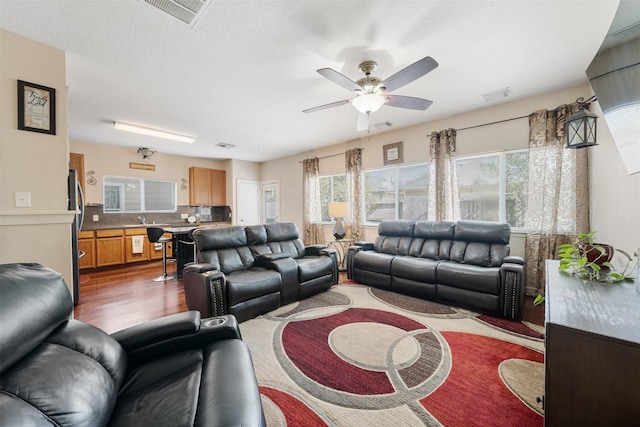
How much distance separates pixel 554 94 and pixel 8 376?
513 cm

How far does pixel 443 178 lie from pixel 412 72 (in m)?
2.50

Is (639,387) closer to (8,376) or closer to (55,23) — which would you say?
(8,376)

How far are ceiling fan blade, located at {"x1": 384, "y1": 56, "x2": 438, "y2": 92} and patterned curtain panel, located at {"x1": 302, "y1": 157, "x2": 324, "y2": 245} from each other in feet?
12.8

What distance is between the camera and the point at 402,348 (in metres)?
2.20

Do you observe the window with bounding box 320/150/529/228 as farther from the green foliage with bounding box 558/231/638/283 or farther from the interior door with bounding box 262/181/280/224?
the interior door with bounding box 262/181/280/224

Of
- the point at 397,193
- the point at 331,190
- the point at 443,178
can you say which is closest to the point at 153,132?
the point at 331,190

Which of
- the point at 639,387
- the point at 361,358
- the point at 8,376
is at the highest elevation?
the point at 8,376

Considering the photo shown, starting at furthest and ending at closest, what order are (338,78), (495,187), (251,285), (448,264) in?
(495,187)
(448,264)
(251,285)
(338,78)

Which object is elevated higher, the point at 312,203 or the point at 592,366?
the point at 312,203

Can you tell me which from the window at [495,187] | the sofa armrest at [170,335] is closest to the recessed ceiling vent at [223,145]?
the window at [495,187]

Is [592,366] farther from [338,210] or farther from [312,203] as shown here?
[312,203]

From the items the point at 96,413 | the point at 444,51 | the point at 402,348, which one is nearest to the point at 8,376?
the point at 96,413

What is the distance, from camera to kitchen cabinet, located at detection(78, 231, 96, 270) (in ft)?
16.4

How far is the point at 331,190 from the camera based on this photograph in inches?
246
